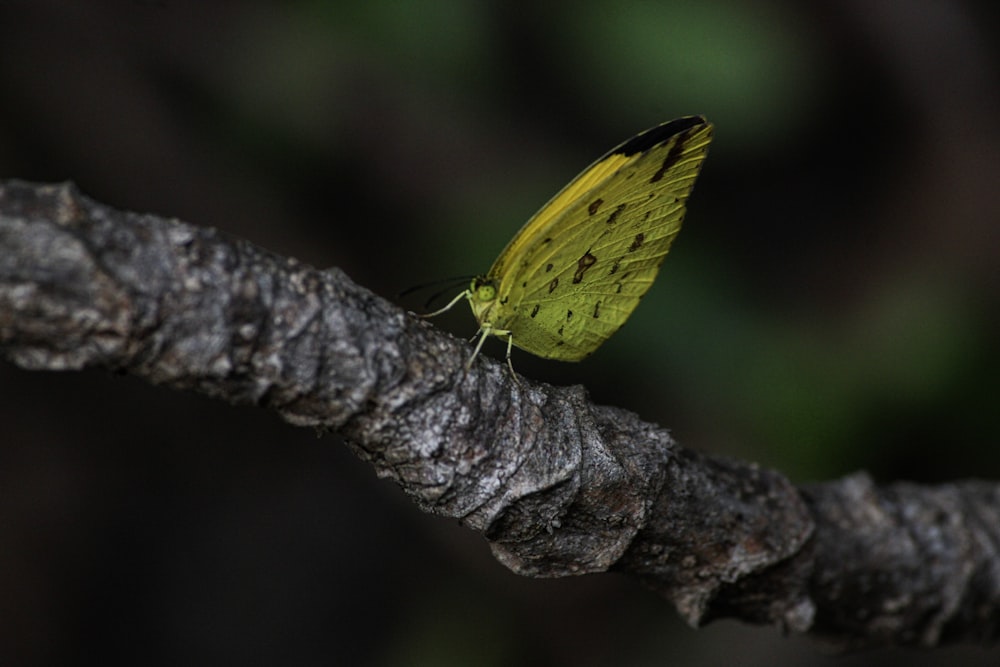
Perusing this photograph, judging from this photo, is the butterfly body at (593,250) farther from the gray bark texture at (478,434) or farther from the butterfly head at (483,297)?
the gray bark texture at (478,434)

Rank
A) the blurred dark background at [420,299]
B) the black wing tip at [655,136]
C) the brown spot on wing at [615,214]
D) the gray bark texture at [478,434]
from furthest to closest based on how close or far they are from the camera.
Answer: the blurred dark background at [420,299] < the brown spot on wing at [615,214] < the black wing tip at [655,136] < the gray bark texture at [478,434]

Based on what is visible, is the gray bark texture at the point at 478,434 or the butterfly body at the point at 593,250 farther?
the butterfly body at the point at 593,250

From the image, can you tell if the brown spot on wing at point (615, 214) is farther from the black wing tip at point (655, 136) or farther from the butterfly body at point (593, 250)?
the black wing tip at point (655, 136)

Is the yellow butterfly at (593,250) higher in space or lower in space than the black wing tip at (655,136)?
lower

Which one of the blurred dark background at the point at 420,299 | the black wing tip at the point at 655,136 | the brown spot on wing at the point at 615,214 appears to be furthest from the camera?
the blurred dark background at the point at 420,299

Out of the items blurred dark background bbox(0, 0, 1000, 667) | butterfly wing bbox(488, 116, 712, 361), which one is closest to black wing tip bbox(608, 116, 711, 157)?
butterfly wing bbox(488, 116, 712, 361)

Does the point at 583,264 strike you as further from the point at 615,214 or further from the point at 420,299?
the point at 420,299

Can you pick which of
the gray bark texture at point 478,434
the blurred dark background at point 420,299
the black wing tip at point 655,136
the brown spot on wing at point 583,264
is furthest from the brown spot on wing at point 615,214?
the blurred dark background at point 420,299

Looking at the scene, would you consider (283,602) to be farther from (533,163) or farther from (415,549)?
(533,163)

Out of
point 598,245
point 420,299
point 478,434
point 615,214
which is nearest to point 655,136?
point 615,214
